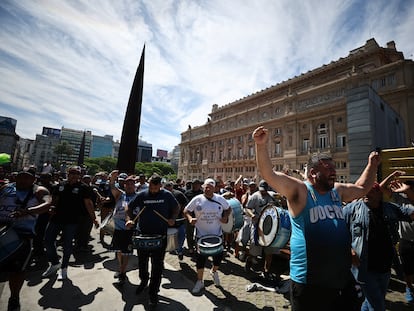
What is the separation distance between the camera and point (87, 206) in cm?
445

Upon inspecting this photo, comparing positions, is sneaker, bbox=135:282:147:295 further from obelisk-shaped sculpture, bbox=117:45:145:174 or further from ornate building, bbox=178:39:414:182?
ornate building, bbox=178:39:414:182

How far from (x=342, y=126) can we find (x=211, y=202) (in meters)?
32.6

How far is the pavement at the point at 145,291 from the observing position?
10.7 ft

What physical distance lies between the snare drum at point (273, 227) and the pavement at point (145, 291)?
0.88 metres

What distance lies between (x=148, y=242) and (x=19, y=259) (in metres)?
1.80

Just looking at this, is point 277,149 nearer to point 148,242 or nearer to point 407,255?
point 407,255

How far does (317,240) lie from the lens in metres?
1.80

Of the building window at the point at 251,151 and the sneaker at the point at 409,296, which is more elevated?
the building window at the point at 251,151

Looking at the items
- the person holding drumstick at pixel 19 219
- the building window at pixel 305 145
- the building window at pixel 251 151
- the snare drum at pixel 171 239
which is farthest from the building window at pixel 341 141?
the person holding drumstick at pixel 19 219

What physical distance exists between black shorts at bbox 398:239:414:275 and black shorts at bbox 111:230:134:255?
5374mm

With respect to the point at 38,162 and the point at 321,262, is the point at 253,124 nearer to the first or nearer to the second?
the point at 321,262

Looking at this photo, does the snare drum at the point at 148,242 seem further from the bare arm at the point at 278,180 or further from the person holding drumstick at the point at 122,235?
the bare arm at the point at 278,180

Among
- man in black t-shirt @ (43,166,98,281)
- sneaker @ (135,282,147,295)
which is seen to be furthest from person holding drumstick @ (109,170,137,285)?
man in black t-shirt @ (43,166,98,281)

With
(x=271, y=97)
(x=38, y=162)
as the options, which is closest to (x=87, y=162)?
(x=38, y=162)
